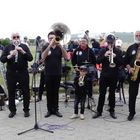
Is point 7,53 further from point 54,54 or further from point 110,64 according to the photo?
point 110,64

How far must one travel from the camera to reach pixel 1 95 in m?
9.84

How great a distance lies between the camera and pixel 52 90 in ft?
29.5

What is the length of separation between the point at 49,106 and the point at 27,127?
49.0 inches

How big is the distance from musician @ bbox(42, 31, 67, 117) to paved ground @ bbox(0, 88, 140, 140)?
38cm

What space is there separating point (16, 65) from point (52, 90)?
3.59ft

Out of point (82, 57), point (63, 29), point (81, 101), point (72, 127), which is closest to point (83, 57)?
point (82, 57)

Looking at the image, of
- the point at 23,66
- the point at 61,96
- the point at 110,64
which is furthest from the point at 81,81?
the point at 61,96

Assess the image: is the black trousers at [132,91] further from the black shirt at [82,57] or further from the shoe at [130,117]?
the black shirt at [82,57]

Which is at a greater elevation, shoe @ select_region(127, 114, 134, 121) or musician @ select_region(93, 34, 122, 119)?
musician @ select_region(93, 34, 122, 119)

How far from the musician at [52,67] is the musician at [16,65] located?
0.44 m

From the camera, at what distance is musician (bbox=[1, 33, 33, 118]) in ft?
28.0

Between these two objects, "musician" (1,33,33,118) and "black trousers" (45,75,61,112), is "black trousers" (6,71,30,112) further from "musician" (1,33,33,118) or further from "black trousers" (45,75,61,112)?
"black trousers" (45,75,61,112)

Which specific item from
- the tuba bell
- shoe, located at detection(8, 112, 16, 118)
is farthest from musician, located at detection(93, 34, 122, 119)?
shoe, located at detection(8, 112, 16, 118)

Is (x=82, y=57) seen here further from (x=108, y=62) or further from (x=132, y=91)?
(x=132, y=91)
